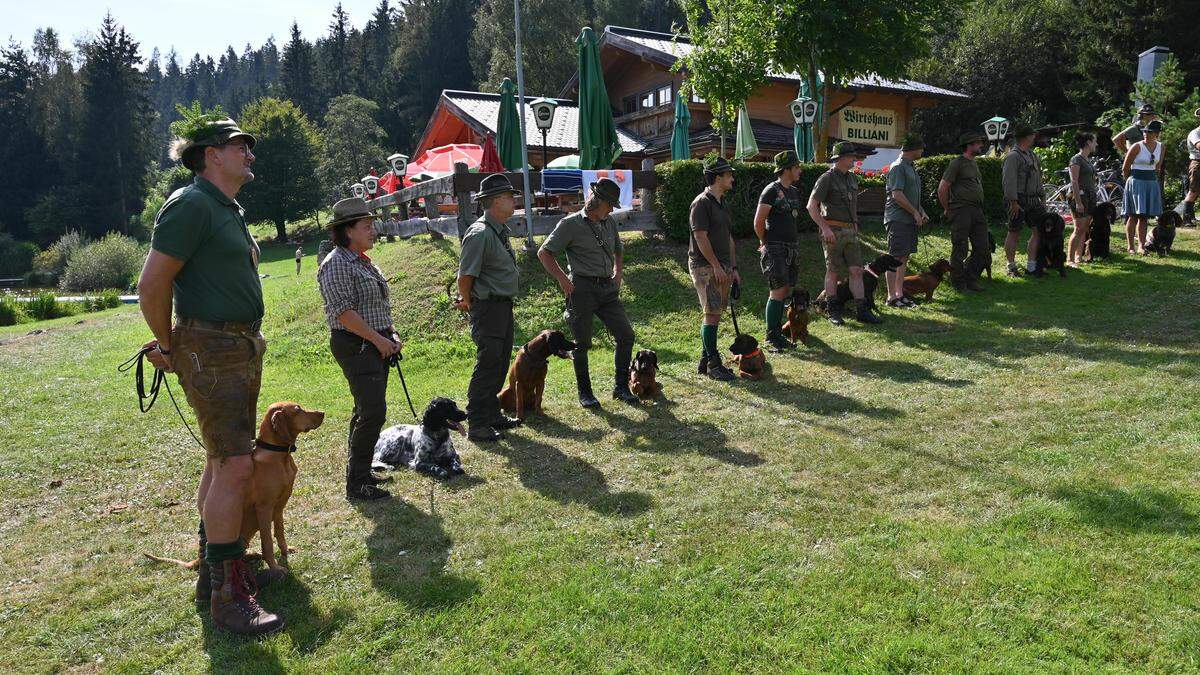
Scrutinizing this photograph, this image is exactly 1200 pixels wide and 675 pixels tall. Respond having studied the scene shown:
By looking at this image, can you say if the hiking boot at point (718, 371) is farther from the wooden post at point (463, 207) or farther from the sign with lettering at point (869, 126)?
the sign with lettering at point (869, 126)

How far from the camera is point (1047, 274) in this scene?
1073cm

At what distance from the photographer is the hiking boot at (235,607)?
3.21m

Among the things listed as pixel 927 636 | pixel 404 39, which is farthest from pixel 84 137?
pixel 927 636

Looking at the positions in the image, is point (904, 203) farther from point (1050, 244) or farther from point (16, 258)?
point (16, 258)

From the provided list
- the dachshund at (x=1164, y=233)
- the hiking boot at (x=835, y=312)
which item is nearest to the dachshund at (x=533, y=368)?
the hiking boot at (x=835, y=312)

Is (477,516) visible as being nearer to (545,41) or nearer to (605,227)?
(605,227)

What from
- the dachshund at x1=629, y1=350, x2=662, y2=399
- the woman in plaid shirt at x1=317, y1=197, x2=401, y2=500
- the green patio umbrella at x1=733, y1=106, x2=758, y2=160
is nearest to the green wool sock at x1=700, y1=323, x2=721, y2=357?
the dachshund at x1=629, y1=350, x2=662, y2=399

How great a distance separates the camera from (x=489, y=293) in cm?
570

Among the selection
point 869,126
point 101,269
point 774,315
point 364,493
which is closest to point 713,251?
point 774,315

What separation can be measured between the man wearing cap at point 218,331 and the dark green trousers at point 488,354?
2442 millimetres

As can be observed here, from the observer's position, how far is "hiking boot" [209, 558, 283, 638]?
321 cm

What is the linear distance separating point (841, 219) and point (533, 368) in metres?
4.17

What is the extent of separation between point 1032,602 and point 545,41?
3957cm

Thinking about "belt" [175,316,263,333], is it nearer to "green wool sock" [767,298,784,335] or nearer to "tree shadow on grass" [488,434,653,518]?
"tree shadow on grass" [488,434,653,518]
